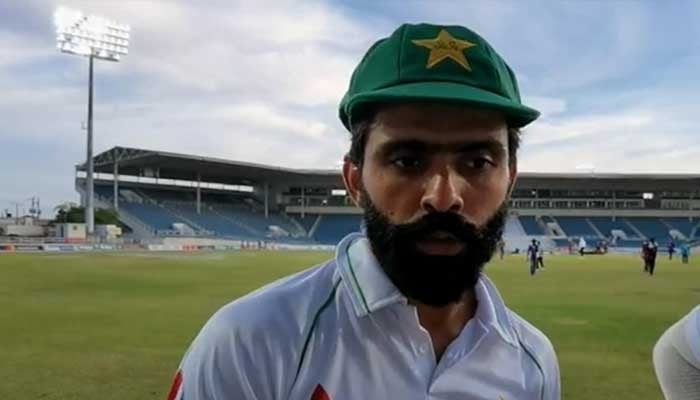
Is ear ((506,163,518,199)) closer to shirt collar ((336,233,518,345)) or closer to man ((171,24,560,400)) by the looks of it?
man ((171,24,560,400))

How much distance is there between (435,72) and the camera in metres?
1.47

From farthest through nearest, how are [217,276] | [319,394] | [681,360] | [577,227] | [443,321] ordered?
[577,227] → [217,276] → [681,360] → [443,321] → [319,394]

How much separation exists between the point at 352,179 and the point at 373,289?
0.99ft

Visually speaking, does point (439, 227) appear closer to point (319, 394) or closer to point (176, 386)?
point (319, 394)

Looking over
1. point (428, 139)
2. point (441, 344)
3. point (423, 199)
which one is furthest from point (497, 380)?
point (428, 139)

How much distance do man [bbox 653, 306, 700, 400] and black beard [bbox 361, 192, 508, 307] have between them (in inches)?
26.7

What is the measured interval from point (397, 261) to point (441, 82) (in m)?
0.39

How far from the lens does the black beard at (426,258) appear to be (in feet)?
4.94

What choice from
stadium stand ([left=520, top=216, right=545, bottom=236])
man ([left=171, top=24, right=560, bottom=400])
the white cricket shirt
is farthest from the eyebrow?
stadium stand ([left=520, top=216, right=545, bottom=236])

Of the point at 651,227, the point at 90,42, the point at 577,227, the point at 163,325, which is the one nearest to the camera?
the point at 163,325

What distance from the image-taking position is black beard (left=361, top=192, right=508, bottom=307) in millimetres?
1506

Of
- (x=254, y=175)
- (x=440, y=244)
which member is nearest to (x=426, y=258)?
(x=440, y=244)

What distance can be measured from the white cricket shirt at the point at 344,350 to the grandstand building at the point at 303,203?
179 feet

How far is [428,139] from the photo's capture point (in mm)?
1500
